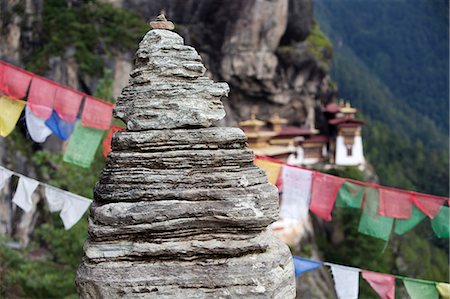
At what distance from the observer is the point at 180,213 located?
205 inches

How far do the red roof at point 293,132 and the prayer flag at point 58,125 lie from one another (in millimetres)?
20947

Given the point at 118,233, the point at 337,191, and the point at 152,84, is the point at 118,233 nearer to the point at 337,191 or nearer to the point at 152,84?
the point at 152,84

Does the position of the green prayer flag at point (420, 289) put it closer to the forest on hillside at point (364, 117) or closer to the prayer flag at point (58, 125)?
the forest on hillside at point (364, 117)

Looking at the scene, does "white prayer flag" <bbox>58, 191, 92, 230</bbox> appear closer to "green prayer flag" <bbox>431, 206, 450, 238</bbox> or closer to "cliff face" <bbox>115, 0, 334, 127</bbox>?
"green prayer flag" <bbox>431, 206, 450, 238</bbox>

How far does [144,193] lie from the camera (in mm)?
5242

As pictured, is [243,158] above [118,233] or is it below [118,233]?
above

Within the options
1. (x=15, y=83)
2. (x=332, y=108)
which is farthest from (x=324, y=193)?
(x=332, y=108)

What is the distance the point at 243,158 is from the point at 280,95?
2802 centimetres

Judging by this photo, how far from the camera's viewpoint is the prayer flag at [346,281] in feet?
28.7

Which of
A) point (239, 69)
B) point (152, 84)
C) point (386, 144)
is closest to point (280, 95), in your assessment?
point (239, 69)

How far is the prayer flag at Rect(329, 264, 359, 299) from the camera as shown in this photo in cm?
876

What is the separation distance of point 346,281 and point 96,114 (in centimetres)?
557

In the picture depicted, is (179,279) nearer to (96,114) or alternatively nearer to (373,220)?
(373,220)

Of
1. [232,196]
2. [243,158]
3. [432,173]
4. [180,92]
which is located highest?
[180,92]
